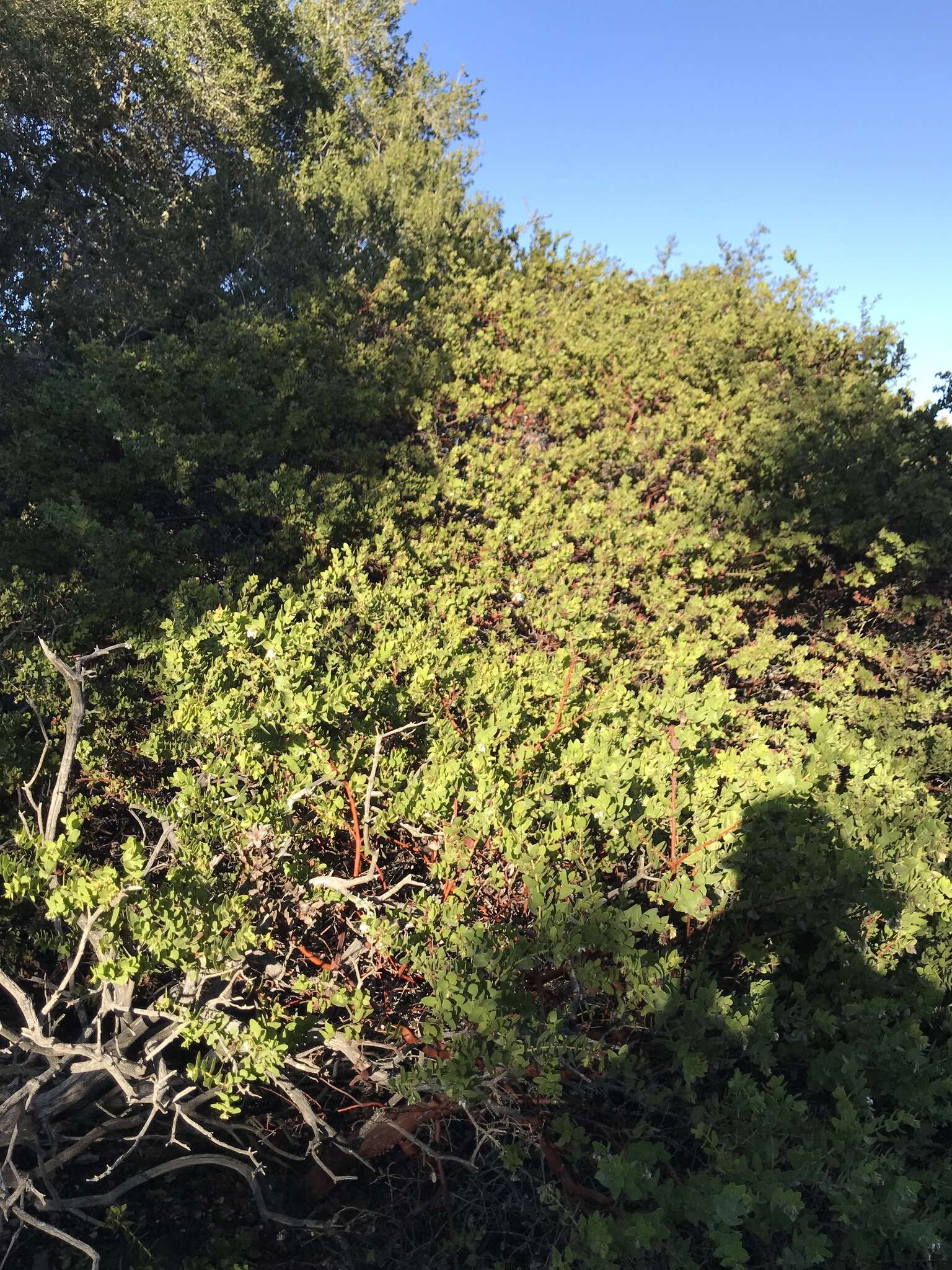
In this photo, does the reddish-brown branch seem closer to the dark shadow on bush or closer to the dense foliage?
the dense foliage

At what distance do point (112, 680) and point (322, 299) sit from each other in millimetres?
4580

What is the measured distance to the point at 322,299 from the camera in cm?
704

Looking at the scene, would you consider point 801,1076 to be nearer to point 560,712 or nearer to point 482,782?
point 482,782

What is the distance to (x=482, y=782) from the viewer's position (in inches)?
91.0

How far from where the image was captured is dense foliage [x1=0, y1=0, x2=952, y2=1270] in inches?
77.8

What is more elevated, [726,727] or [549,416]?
[549,416]

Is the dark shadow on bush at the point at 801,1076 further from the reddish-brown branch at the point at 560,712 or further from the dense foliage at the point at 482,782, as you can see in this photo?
the reddish-brown branch at the point at 560,712

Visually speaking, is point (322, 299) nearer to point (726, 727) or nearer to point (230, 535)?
point (230, 535)

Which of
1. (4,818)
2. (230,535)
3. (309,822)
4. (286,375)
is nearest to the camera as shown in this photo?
(309,822)

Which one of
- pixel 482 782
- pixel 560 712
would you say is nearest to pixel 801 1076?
pixel 482 782

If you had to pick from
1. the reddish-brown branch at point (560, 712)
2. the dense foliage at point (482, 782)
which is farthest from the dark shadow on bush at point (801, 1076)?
the reddish-brown branch at point (560, 712)

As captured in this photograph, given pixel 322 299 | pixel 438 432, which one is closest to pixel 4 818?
pixel 438 432

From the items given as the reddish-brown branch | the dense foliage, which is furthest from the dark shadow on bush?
the reddish-brown branch

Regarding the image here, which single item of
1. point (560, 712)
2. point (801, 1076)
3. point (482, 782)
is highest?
point (560, 712)
